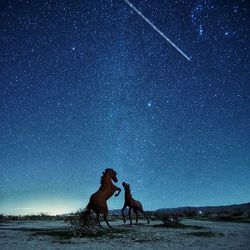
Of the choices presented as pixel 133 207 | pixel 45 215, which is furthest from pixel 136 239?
pixel 45 215

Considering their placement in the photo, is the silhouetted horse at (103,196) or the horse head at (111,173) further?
the horse head at (111,173)

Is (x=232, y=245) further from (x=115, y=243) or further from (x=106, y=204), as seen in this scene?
(x=106, y=204)

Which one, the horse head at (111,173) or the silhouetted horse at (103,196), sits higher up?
the horse head at (111,173)

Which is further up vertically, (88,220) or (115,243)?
(88,220)

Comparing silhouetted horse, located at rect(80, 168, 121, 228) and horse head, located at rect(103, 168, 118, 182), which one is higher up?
horse head, located at rect(103, 168, 118, 182)

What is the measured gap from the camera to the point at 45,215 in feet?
132

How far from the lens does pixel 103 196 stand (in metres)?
13.2

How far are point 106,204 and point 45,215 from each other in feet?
98.4

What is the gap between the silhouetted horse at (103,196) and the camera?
1284 centimetres

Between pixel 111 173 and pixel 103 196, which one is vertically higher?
pixel 111 173

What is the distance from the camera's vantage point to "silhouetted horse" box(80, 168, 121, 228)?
42.1 feet

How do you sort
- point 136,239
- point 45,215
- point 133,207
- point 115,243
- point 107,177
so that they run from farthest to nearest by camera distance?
point 45,215 < point 133,207 < point 107,177 < point 136,239 < point 115,243

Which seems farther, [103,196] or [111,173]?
[111,173]

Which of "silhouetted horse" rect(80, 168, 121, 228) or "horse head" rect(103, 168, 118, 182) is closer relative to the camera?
"silhouetted horse" rect(80, 168, 121, 228)
